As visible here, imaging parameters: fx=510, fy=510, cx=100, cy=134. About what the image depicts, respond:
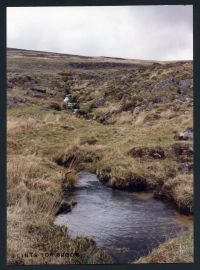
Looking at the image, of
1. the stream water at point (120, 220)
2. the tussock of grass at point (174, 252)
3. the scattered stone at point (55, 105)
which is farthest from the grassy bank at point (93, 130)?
the tussock of grass at point (174, 252)

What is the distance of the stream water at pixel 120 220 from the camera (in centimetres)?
659

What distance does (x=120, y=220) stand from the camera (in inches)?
267

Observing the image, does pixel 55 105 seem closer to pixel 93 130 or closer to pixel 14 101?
pixel 14 101

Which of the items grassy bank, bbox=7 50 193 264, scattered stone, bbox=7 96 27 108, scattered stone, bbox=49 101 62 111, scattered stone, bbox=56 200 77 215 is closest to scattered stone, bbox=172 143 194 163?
grassy bank, bbox=7 50 193 264

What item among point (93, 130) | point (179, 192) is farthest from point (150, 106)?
point (179, 192)

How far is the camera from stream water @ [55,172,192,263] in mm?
6594

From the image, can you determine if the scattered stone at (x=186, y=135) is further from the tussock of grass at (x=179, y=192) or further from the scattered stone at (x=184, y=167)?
the tussock of grass at (x=179, y=192)

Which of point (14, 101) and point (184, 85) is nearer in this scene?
point (14, 101)

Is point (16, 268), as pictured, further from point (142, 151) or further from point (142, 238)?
point (142, 151)

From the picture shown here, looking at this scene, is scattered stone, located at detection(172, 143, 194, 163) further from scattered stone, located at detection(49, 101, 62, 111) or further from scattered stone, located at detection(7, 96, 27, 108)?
scattered stone, located at detection(7, 96, 27, 108)

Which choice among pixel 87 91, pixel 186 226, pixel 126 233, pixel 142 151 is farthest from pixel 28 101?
pixel 186 226

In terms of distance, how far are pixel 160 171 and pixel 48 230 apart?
1758 mm

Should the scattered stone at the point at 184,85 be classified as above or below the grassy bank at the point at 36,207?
above

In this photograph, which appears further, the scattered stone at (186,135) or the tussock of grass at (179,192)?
the scattered stone at (186,135)
